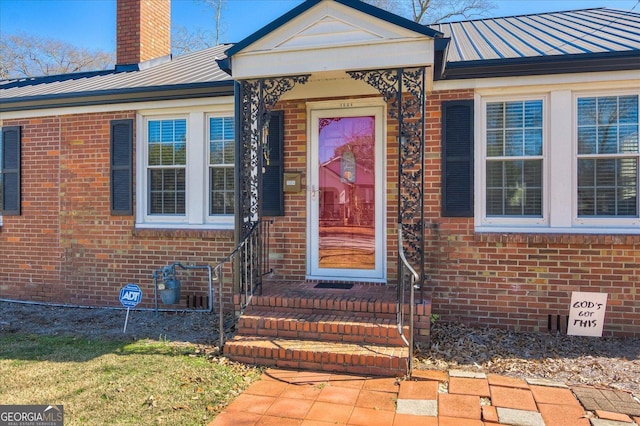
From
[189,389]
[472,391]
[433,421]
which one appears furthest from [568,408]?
[189,389]

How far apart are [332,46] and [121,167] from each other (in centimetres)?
364

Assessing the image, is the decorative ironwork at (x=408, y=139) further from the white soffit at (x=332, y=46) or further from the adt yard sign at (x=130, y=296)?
the adt yard sign at (x=130, y=296)

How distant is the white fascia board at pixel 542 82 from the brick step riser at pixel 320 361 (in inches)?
127

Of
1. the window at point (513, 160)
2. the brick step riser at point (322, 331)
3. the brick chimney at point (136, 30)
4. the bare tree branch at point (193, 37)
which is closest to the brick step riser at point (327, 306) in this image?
the brick step riser at point (322, 331)

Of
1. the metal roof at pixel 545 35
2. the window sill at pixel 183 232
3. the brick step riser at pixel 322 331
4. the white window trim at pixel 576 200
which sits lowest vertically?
the brick step riser at pixel 322 331

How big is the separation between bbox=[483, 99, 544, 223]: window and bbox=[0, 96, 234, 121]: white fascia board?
11.1 ft

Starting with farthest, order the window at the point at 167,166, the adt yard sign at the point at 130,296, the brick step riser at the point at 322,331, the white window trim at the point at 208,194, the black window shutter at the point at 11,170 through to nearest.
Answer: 1. the black window shutter at the point at 11,170
2. the window at the point at 167,166
3. the white window trim at the point at 208,194
4. the adt yard sign at the point at 130,296
5. the brick step riser at the point at 322,331

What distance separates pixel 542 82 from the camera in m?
4.96

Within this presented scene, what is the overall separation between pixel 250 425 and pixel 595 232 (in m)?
4.21

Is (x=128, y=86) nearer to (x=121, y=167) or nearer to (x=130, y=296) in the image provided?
(x=121, y=167)

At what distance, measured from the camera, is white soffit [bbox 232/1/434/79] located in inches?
170

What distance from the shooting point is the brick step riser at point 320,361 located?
3.79 metres

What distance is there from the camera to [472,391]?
3508 millimetres

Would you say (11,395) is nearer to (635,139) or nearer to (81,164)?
(81,164)
